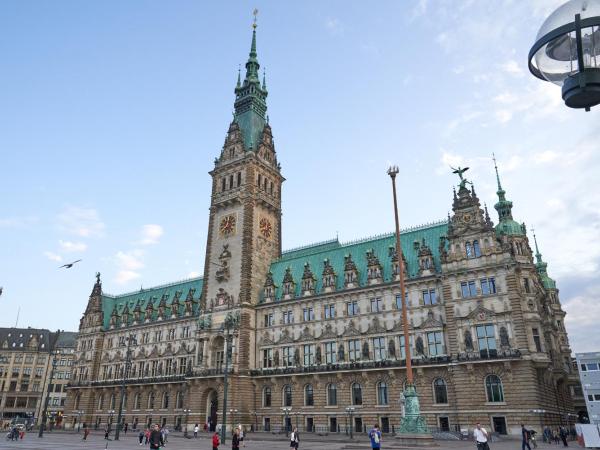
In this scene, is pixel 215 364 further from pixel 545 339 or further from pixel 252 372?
pixel 545 339

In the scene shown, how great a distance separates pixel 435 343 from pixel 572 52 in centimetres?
5192

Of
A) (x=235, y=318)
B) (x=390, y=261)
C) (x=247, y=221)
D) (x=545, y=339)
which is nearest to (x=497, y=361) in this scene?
(x=545, y=339)

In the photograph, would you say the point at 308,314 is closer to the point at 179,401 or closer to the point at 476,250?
the point at 476,250

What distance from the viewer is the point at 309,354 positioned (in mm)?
64188

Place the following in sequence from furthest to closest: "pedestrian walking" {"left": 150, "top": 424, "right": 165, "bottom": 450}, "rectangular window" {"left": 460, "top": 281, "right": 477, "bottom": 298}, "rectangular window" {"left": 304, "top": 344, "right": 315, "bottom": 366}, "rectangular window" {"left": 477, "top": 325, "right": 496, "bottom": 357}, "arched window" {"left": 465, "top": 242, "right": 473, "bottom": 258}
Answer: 1. "rectangular window" {"left": 304, "top": 344, "right": 315, "bottom": 366}
2. "arched window" {"left": 465, "top": 242, "right": 473, "bottom": 258}
3. "rectangular window" {"left": 460, "top": 281, "right": 477, "bottom": 298}
4. "rectangular window" {"left": 477, "top": 325, "right": 496, "bottom": 357}
5. "pedestrian walking" {"left": 150, "top": 424, "right": 165, "bottom": 450}

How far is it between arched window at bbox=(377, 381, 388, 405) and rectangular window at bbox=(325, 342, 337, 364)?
7.00 metres

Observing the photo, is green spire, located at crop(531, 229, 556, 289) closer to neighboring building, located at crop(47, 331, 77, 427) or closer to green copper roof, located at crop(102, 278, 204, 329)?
green copper roof, located at crop(102, 278, 204, 329)

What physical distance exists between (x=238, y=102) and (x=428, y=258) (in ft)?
164

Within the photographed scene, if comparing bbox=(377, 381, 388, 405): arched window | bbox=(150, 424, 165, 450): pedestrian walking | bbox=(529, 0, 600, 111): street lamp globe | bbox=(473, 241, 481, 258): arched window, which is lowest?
bbox=(150, 424, 165, 450): pedestrian walking

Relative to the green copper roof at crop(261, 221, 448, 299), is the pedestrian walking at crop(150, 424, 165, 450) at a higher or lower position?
lower

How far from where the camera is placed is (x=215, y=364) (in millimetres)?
69812

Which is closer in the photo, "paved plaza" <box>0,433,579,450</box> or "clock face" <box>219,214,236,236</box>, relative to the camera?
"paved plaza" <box>0,433,579,450</box>

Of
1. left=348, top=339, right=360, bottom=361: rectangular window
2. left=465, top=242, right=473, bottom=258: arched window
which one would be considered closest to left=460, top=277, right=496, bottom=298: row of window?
left=465, top=242, right=473, bottom=258: arched window

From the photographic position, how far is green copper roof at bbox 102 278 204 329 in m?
89.0
